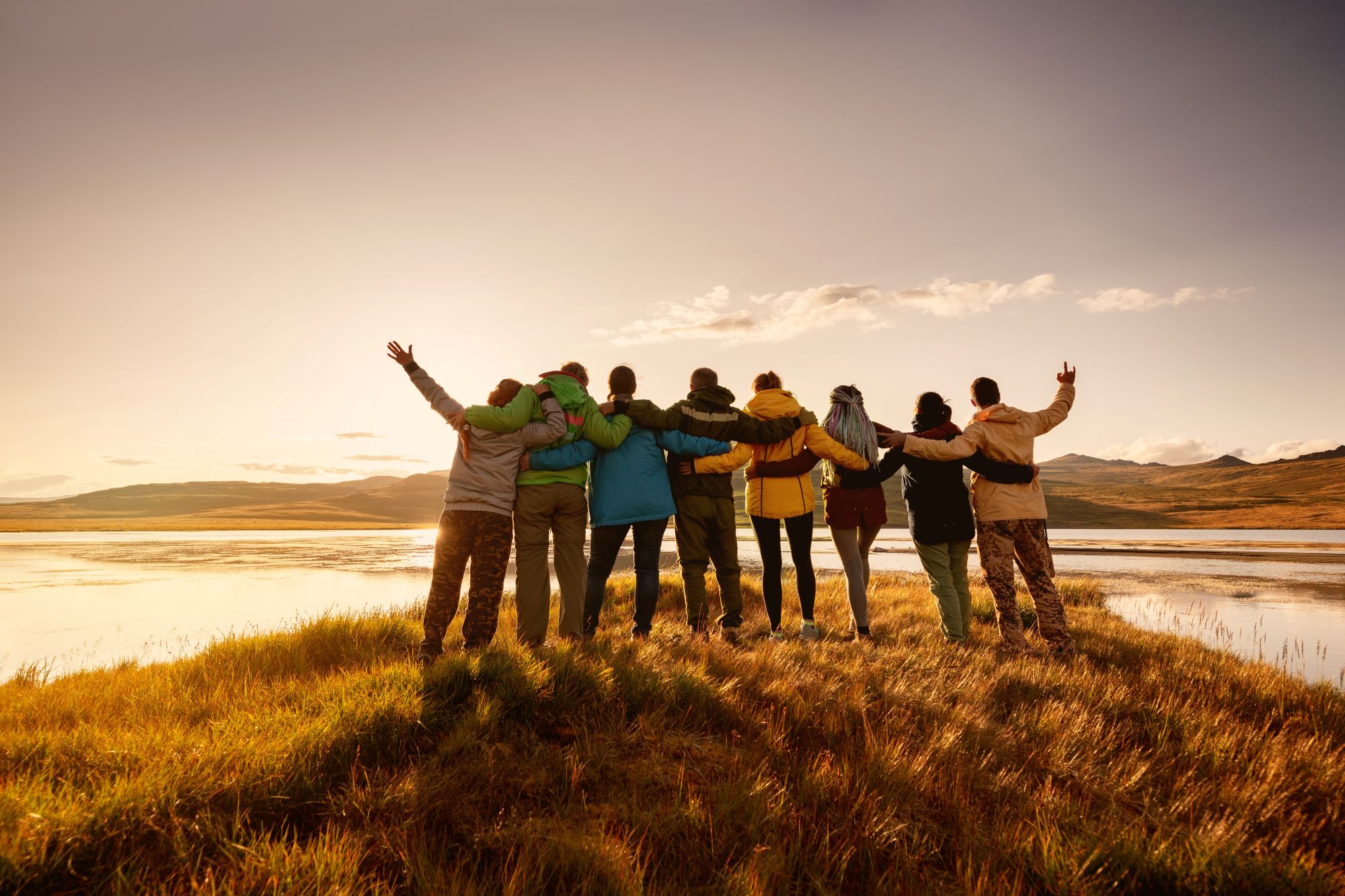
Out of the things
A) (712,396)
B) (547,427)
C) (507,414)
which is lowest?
(547,427)

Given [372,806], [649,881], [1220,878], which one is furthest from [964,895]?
[372,806]

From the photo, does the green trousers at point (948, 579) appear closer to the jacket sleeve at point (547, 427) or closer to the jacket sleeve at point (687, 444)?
the jacket sleeve at point (687, 444)

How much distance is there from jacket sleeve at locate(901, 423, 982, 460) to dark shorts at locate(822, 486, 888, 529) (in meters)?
0.67

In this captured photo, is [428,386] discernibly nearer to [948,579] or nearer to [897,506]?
[948,579]

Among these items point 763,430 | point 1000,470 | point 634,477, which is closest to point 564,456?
point 634,477

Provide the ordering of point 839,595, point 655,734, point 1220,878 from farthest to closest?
point 839,595, point 655,734, point 1220,878

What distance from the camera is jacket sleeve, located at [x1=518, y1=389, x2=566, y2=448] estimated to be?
16.5 feet

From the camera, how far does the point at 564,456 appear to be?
5.25 metres

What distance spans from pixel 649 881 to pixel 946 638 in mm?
5458

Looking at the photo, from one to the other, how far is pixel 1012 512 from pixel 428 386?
5.83 meters

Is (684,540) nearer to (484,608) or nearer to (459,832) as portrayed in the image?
(484,608)

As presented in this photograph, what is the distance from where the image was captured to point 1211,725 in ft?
12.5

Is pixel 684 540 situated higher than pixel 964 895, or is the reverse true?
pixel 684 540

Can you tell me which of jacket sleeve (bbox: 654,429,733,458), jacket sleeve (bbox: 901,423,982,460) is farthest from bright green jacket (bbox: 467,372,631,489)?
jacket sleeve (bbox: 901,423,982,460)
